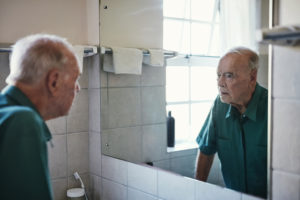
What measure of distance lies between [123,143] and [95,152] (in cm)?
22

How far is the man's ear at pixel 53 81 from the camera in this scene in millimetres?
1090

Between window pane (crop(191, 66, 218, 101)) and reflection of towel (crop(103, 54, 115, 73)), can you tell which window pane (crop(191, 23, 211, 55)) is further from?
reflection of towel (crop(103, 54, 115, 73))

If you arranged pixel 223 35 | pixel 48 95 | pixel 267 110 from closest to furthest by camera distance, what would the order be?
pixel 48 95
pixel 267 110
pixel 223 35

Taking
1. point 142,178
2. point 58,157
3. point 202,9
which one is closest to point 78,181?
point 58,157

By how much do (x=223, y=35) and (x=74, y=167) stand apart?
4.00 ft

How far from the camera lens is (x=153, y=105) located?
1.88 m

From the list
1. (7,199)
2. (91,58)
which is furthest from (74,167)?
(7,199)

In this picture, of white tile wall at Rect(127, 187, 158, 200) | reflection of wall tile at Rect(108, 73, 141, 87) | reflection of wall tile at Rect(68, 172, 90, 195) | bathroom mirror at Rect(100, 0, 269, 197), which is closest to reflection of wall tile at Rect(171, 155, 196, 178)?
bathroom mirror at Rect(100, 0, 269, 197)

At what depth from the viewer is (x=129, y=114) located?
2025 mm

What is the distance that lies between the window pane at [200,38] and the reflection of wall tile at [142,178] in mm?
618

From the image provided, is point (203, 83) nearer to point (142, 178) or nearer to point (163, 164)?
point (163, 164)

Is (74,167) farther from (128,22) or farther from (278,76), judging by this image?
(278,76)

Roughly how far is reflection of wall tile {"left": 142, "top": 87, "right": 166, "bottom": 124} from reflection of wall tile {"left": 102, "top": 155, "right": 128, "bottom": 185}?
0.89ft

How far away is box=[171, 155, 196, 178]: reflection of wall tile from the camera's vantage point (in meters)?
1.57
